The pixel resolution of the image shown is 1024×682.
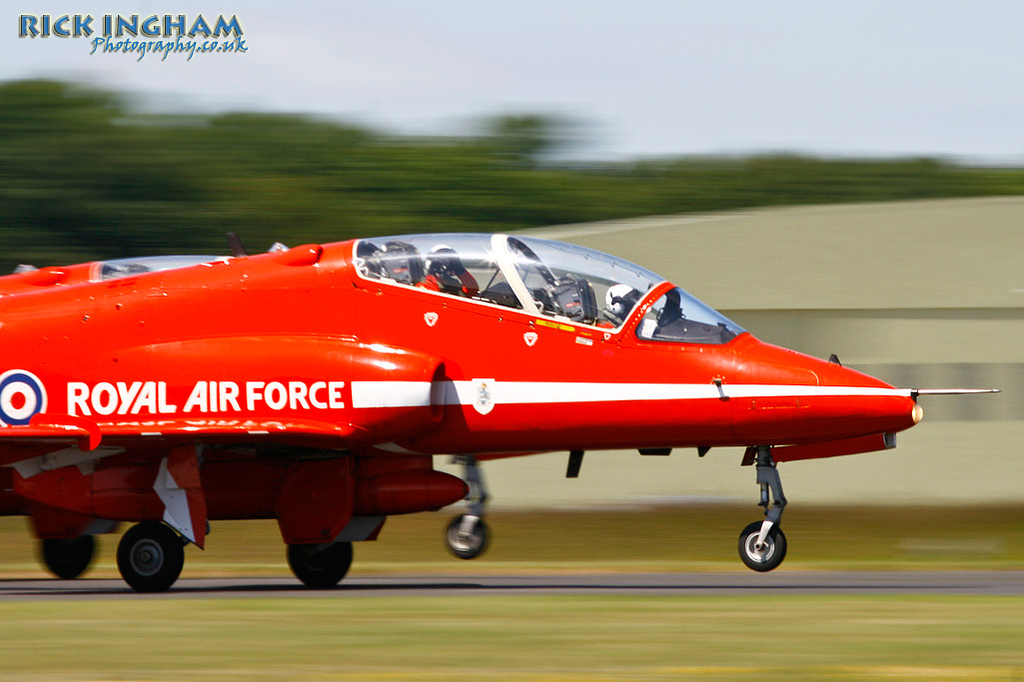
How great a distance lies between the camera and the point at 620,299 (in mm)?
12500

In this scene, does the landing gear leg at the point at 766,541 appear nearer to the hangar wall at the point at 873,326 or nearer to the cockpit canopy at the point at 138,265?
the cockpit canopy at the point at 138,265

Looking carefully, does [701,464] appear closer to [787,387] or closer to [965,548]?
[965,548]

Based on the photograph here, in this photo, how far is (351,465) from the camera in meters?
13.0

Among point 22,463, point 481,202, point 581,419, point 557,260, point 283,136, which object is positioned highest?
point 283,136

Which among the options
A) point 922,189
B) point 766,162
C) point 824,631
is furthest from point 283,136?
point 824,631

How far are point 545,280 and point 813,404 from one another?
2.48 m

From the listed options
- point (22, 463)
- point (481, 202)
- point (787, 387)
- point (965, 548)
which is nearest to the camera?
point (787, 387)

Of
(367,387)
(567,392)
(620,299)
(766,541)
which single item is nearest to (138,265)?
(367,387)

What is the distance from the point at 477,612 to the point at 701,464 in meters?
10.5

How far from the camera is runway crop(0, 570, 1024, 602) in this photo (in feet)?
39.5

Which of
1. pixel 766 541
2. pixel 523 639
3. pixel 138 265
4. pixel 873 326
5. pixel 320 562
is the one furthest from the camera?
pixel 873 326

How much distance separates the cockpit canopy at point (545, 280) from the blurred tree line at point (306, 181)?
22350 mm

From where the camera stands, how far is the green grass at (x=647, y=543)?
16.7 m

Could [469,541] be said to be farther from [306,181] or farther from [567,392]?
[306,181]
